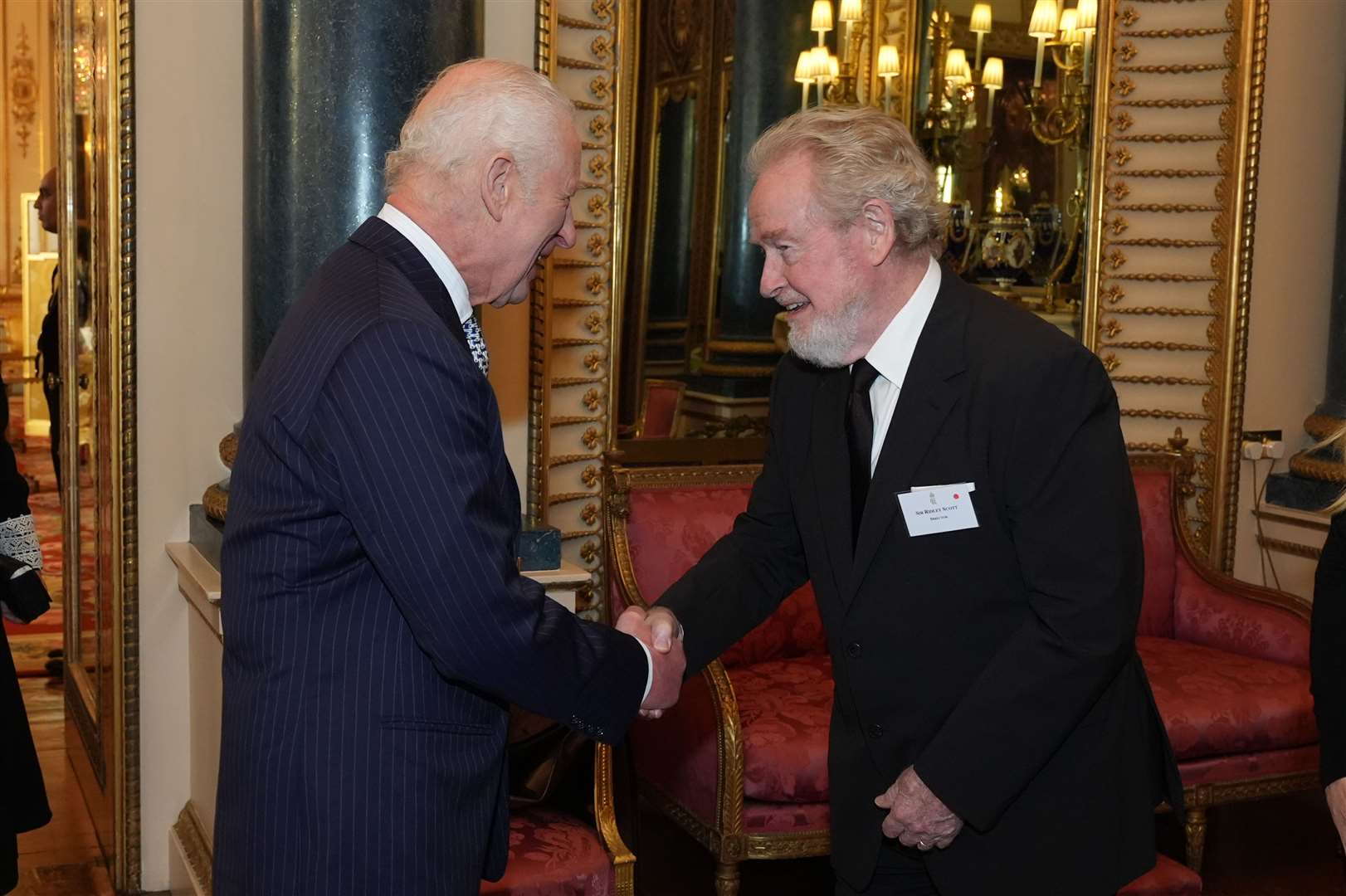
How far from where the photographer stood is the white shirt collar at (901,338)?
2.07 metres

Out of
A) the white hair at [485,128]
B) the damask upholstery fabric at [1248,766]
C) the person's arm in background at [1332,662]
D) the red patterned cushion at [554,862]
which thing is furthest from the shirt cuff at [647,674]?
the damask upholstery fabric at [1248,766]

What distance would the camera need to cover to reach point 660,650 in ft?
7.14

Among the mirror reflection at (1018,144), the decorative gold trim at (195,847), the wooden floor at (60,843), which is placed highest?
the mirror reflection at (1018,144)

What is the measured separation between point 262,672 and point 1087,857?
3.83 ft

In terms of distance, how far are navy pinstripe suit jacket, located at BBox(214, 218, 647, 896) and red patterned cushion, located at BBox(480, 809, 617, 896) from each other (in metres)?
1.03

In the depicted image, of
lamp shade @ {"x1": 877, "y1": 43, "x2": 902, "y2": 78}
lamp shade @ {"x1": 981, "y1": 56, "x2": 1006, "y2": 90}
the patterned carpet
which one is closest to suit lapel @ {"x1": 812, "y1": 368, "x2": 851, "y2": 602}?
the patterned carpet

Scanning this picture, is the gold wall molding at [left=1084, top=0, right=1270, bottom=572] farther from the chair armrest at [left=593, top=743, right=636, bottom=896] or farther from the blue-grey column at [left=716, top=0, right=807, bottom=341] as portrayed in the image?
the chair armrest at [left=593, top=743, right=636, bottom=896]

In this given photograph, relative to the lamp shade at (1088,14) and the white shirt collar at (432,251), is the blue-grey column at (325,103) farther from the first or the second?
the lamp shade at (1088,14)

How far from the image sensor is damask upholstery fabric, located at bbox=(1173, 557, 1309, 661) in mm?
4258

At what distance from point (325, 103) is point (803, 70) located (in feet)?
6.28

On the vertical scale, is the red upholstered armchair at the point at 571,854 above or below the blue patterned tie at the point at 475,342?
below

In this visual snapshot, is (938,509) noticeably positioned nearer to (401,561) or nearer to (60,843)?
(401,561)

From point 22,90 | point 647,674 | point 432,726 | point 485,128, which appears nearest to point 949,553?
point 647,674

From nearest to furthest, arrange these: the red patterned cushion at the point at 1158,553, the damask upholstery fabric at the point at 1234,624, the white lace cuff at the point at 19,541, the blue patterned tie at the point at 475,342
→ 1. the blue patterned tie at the point at 475,342
2. the white lace cuff at the point at 19,541
3. the damask upholstery fabric at the point at 1234,624
4. the red patterned cushion at the point at 1158,553
